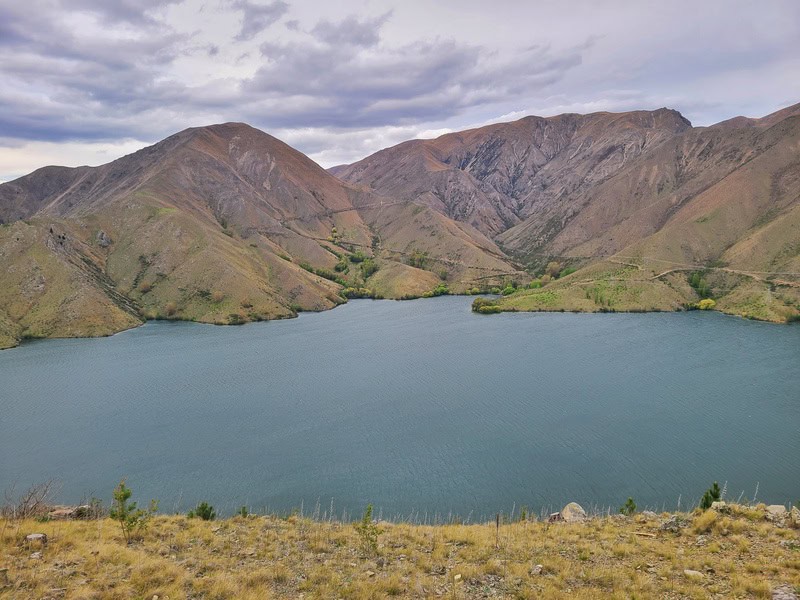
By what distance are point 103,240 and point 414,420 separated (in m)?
118

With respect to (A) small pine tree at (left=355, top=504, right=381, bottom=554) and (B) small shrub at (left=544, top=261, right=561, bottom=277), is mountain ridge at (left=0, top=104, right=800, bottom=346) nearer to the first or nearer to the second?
(B) small shrub at (left=544, top=261, right=561, bottom=277)

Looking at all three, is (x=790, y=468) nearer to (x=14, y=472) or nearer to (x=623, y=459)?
(x=623, y=459)

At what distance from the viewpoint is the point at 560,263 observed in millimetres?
174750

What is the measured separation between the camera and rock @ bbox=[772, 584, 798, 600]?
15.3 metres

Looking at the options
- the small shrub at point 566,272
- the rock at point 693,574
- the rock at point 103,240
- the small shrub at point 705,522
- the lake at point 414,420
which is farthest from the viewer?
the small shrub at point 566,272

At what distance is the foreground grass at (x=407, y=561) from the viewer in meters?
16.3

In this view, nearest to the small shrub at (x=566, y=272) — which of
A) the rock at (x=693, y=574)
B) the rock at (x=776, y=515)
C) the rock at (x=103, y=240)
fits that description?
the rock at (x=103, y=240)

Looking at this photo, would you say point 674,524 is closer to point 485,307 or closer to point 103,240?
point 485,307

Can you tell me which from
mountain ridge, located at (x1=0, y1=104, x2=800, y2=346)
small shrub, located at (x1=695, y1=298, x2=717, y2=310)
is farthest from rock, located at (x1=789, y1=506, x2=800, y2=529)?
small shrub, located at (x1=695, y1=298, x2=717, y2=310)

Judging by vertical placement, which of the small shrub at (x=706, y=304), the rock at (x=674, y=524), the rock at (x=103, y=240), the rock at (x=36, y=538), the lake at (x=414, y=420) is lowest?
the lake at (x=414, y=420)

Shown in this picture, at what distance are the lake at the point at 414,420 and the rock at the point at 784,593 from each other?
20.2 metres

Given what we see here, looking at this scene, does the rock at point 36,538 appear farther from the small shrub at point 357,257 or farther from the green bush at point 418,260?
the small shrub at point 357,257

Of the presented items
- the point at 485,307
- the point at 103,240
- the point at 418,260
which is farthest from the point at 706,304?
the point at 103,240

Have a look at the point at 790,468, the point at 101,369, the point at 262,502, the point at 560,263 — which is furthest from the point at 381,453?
the point at 560,263
